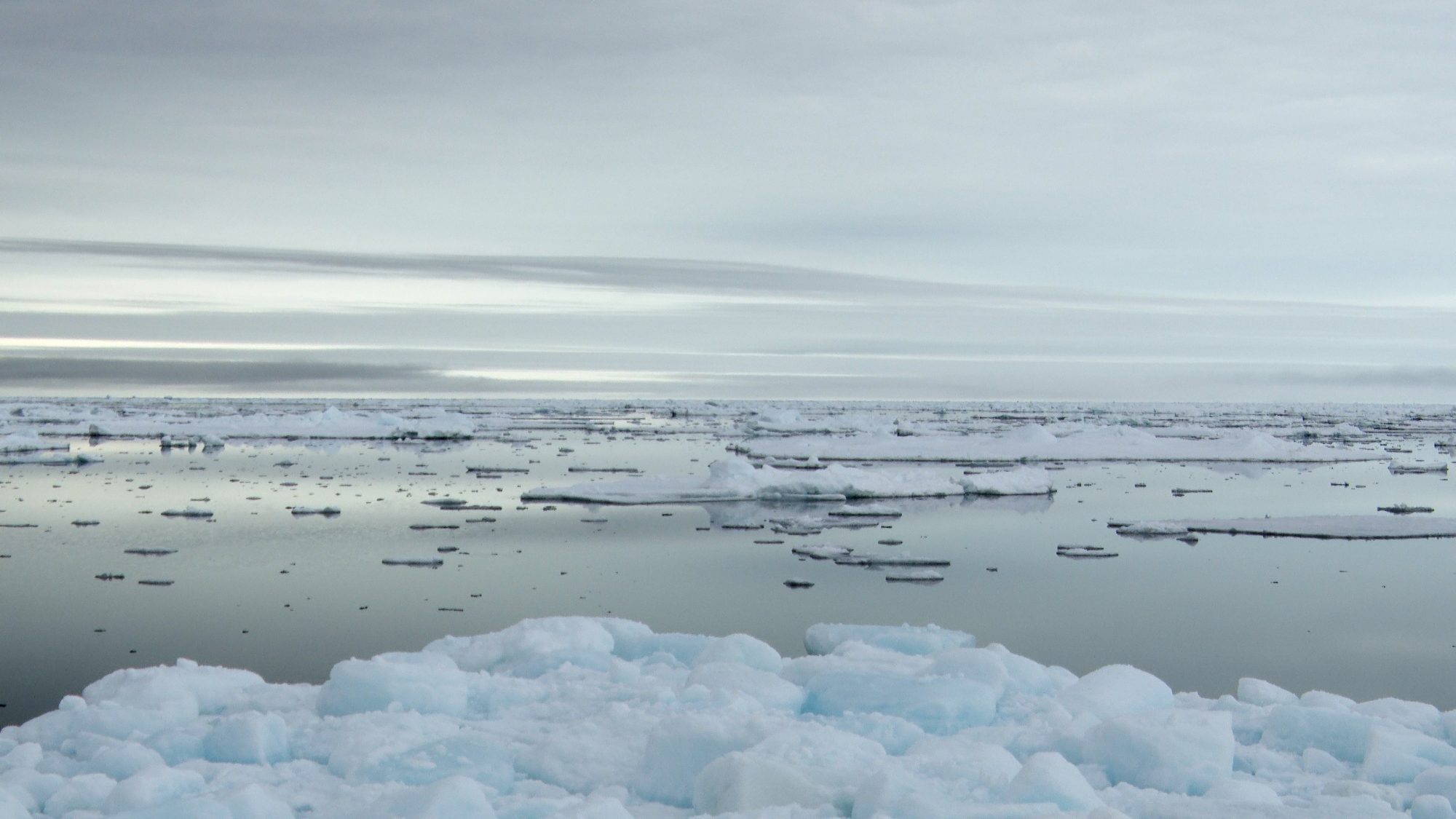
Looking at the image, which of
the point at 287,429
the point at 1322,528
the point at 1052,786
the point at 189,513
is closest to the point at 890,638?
the point at 1052,786

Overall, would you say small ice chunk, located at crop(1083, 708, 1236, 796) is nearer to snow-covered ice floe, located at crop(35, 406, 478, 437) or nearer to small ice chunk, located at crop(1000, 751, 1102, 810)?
small ice chunk, located at crop(1000, 751, 1102, 810)

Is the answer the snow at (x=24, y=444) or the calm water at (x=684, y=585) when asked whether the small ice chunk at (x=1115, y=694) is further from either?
the snow at (x=24, y=444)

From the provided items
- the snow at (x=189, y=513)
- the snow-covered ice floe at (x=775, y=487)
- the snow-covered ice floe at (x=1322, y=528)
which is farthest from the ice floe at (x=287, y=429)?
the snow-covered ice floe at (x=1322, y=528)

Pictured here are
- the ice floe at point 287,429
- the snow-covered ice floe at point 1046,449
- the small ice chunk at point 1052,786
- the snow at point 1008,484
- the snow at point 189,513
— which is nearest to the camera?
the small ice chunk at point 1052,786

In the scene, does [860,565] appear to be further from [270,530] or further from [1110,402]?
[1110,402]

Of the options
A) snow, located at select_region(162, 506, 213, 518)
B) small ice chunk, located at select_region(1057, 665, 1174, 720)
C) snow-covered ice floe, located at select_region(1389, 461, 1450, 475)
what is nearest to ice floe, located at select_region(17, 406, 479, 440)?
snow, located at select_region(162, 506, 213, 518)

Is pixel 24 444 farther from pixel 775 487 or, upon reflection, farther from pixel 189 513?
pixel 775 487

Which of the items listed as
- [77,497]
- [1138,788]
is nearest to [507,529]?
[77,497]
